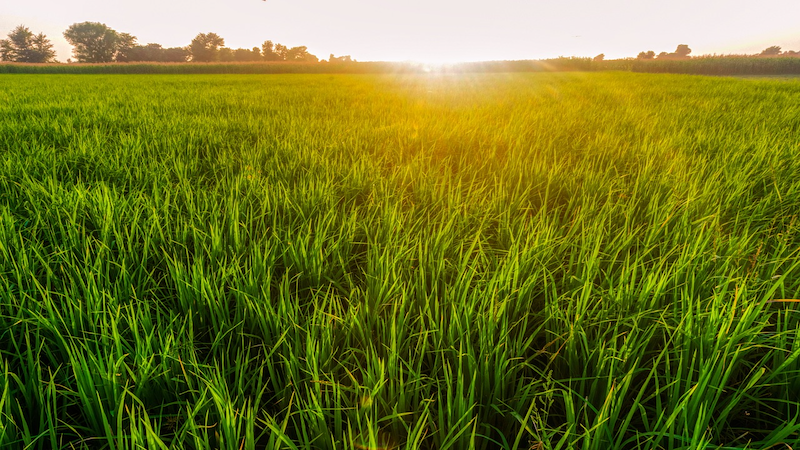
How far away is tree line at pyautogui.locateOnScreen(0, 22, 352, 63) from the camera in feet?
189

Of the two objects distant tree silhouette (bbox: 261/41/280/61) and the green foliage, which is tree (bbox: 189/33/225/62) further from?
the green foliage

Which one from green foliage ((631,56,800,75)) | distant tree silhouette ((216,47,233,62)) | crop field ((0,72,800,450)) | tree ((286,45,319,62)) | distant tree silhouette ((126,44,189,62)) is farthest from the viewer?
tree ((286,45,319,62))

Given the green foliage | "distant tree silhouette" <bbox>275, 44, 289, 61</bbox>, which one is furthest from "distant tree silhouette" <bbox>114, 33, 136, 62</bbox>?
the green foliage

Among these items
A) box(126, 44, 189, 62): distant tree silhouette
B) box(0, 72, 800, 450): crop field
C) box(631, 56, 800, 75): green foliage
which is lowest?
box(0, 72, 800, 450): crop field

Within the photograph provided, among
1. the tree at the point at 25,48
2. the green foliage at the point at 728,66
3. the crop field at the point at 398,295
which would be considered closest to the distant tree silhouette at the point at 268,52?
the tree at the point at 25,48

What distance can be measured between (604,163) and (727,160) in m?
0.62

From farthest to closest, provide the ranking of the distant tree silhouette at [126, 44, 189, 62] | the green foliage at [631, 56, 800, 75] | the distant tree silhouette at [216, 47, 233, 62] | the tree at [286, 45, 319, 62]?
the tree at [286, 45, 319, 62] < the distant tree silhouette at [216, 47, 233, 62] < the distant tree silhouette at [126, 44, 189, 62] < the green foliage at [631, 56, 800, 75]

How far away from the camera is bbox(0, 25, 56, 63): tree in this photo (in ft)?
193

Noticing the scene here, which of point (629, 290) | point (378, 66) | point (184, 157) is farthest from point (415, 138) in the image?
point (378, 66)

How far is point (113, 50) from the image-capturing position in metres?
57.7

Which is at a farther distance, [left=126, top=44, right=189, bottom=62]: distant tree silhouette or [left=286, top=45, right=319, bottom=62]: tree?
[left=286, top=45, right=319, bottom=62]: tree

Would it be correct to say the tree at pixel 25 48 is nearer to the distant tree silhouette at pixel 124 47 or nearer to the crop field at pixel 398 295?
the distant tree silhouette at pixel 124 47

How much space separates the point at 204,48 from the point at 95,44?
15446mm

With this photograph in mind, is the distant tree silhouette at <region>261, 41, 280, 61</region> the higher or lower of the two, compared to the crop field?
higher
